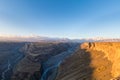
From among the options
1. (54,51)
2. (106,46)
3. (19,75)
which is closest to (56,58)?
(54,51)

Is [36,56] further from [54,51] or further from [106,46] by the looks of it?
[106,46]

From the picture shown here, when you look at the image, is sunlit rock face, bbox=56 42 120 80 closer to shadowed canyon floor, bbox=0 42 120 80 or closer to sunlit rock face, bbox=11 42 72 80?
shadowed canyon floor, bbox=0 42 120 80

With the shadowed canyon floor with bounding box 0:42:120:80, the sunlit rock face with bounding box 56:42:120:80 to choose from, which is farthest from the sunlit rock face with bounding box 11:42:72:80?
the sunlit rock face with bounding box 56:42:120:80

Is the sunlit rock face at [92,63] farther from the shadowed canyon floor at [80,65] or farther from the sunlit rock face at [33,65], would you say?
the sunlit rock face at [33,65]

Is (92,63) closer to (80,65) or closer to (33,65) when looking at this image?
(80,65)

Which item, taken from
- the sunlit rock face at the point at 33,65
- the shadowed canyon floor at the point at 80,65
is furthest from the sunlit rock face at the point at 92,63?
the sunlit rock face at the point at 33,65

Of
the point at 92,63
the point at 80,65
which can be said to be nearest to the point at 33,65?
the point at 80,65

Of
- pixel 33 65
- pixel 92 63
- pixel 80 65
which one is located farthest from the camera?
pixel 33 65

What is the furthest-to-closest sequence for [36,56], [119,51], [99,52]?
[36,56]
[99,52]
[119,51]
